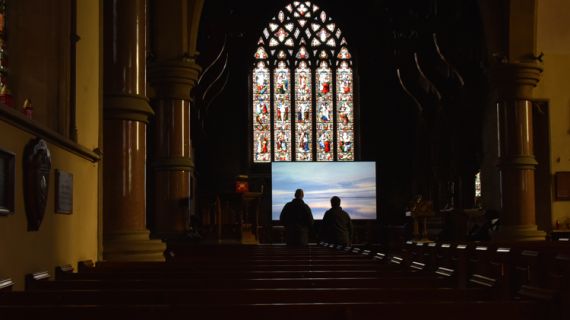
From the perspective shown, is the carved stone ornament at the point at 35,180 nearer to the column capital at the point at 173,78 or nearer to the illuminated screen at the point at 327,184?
the column capital at the point at 173,78

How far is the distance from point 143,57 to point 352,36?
16.5 meters

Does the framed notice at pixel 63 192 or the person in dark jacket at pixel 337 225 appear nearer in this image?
the framed notice at pixel 63 192

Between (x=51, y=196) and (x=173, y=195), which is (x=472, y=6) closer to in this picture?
(x=173, y=195)

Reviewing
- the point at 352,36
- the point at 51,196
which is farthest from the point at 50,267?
the point at 352,36

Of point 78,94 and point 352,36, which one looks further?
point 352,36

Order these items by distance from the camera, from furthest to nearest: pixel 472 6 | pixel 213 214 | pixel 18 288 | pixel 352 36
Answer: pixel 352 36, pixel 472 6, pixel 213 214, pixel 18 288

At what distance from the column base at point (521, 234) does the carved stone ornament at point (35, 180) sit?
833cm

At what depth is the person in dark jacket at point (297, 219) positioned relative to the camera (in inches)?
444

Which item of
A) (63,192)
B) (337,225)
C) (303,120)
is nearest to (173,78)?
(337,225)

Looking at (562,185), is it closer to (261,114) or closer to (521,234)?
(521,234)

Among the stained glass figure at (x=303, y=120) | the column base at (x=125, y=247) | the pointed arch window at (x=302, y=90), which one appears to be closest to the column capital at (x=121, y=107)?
the column base at (x=125, y=247)

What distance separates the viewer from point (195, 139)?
18062 millimetres

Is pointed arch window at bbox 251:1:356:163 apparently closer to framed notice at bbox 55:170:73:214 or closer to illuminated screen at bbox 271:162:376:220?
illuminated screen at bbox 271:162:376:220

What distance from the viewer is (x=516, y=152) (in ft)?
37.6
